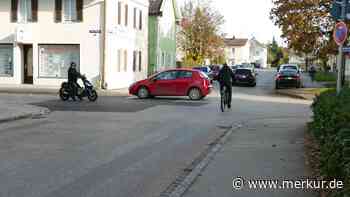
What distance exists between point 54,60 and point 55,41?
119 centimetres

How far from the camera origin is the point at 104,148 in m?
10.9

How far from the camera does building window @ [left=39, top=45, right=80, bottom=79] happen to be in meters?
33.4

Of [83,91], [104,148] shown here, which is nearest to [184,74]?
[83,91]

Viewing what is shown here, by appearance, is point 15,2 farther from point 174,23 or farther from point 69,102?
point 174,23

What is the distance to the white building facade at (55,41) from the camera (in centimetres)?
3225

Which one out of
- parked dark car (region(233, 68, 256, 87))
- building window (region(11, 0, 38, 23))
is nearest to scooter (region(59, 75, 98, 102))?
building window (region(11, 0, 38, 23))

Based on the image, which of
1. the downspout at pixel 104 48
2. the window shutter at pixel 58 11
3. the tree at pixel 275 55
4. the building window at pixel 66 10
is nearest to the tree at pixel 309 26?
the downspout at pixel 104 48

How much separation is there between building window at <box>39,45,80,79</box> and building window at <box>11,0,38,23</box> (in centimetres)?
201

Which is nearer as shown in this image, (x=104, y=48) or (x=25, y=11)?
(x=104, y=48)

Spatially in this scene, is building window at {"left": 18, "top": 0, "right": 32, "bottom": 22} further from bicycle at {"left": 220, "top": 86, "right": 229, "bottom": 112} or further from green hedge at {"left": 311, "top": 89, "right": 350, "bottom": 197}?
green hedge at {"left": 311, "top": 89, "right": 350, "bottom": 197}

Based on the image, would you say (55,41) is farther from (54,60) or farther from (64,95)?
(64,95)

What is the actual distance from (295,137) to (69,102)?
12.5m

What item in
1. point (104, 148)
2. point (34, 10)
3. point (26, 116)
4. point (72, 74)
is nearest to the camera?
point (104, 148)

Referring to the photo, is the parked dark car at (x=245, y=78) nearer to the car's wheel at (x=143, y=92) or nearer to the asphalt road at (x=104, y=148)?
the car's wheel at (x=143, y=92)
